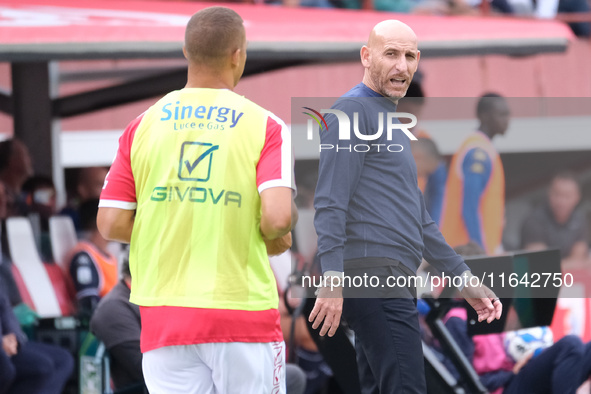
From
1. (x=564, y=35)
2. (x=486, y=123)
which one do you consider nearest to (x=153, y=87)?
(x=564, y=35)

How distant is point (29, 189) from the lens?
7.75m

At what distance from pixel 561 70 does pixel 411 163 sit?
10672 millimetres

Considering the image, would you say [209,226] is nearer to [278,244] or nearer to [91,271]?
[278,244]

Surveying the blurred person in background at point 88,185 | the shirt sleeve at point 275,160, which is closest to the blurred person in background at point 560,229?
the blurred person in background at point 88,185

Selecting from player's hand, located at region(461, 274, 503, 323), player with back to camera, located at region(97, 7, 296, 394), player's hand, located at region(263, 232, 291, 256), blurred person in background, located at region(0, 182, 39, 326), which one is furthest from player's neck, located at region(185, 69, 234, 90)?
blurred person in background, located at region(0, 182, 39, 326)

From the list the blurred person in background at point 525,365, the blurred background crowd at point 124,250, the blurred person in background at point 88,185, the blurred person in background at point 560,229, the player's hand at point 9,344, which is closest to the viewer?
Answer: the blurred background crowd at point 124,250

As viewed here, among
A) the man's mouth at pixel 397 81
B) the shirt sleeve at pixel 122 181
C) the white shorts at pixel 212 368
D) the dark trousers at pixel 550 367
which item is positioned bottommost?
the dark trousers at pixel 550 367

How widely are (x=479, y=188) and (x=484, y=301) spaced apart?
4.20 feet

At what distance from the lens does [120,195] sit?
3.17 meters

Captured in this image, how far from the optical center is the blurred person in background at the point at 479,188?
4902 mm

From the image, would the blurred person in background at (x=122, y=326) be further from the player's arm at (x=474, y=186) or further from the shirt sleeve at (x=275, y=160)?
the shirt sleeve at (x=275, y=160)

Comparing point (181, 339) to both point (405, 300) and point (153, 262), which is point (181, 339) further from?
point (405, 300)

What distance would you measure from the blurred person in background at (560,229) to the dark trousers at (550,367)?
134 cm

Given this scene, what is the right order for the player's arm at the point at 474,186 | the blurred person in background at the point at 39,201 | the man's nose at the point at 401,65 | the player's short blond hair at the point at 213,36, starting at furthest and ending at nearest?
the blurred person in background at the point at 39,201, the player's arm at the point at 474,186, the man's nose at the point at 401,65, the player's short blond hair at the point at 213,36
